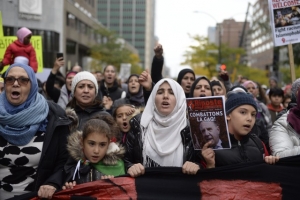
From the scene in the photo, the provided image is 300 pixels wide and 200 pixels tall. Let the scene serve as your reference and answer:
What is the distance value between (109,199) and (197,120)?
3.12ft

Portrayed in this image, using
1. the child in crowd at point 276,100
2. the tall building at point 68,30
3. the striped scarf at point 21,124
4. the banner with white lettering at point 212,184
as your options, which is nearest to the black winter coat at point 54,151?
the striped scarf at point 21,124

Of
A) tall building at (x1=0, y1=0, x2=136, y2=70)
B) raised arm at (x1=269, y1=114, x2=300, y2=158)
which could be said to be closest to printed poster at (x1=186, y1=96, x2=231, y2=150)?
raised arm at (x1=269, y1=114, x2=300, y2=158)

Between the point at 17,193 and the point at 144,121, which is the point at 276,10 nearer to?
the point at 144,121

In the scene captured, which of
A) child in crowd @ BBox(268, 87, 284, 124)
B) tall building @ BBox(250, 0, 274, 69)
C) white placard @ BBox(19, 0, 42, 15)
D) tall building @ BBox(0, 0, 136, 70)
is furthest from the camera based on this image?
tall building @ BBox(250, 0, 274, 69)

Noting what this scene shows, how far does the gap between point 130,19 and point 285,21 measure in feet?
623

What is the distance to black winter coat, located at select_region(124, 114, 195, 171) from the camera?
402 cm

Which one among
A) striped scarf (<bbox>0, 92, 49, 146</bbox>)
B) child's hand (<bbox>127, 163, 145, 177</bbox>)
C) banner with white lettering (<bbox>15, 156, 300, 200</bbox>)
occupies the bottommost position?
banner with white lettering (<bbox>15, 156, 300, 200</bbox>)

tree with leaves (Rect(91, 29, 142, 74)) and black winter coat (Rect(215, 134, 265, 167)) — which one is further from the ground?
tree with leaves (Rect(91, 29, 142, 74))

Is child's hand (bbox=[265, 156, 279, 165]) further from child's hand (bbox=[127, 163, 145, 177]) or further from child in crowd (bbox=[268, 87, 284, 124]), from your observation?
child in crowd (bbox=[268, 87, 284, 124])

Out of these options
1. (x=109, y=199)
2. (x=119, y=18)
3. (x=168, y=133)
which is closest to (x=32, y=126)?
(x=109, y=199)

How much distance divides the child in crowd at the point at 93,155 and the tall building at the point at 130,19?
185m

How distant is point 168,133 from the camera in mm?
4016

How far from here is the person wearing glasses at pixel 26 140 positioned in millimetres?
3758

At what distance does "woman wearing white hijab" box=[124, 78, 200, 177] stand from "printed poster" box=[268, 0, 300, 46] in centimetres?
271
